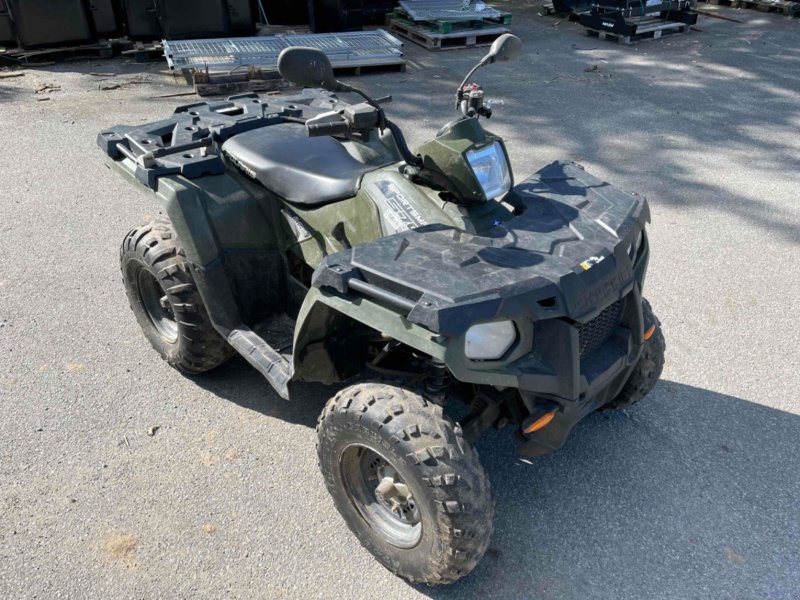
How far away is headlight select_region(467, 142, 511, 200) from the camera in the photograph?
2590 millimetres

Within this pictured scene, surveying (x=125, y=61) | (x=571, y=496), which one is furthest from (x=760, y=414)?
(x=125, y=61)

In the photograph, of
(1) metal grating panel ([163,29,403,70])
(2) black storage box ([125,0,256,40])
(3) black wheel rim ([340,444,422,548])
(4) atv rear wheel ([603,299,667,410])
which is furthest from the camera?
(2) black storage box ([125,0,256,40])

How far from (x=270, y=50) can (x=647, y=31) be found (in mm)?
5972

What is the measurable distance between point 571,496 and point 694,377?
1211mm

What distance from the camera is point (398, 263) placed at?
7.52 feet

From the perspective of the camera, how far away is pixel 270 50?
27.8 feet

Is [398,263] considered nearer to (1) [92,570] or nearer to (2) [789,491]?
(1) [92,570]

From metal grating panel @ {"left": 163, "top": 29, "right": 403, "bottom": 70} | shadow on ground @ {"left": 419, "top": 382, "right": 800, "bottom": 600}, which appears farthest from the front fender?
metal grating panel @ {"left": 163, "top": 29, "right": 403, "bottom": 70}

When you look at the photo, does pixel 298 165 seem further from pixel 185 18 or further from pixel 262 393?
pixel 185 18

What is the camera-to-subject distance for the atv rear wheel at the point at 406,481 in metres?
2.24

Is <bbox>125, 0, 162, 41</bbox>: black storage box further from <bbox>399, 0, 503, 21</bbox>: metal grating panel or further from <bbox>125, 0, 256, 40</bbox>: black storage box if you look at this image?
<bbox>399, 0, 503, 21</bbox>: metal grating panel

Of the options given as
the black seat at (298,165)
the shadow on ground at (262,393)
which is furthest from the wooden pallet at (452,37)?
the shadow on ground at (262,393)

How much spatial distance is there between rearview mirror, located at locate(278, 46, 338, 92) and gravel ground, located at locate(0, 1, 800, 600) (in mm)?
1699

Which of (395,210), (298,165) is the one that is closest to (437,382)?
(395,210)
